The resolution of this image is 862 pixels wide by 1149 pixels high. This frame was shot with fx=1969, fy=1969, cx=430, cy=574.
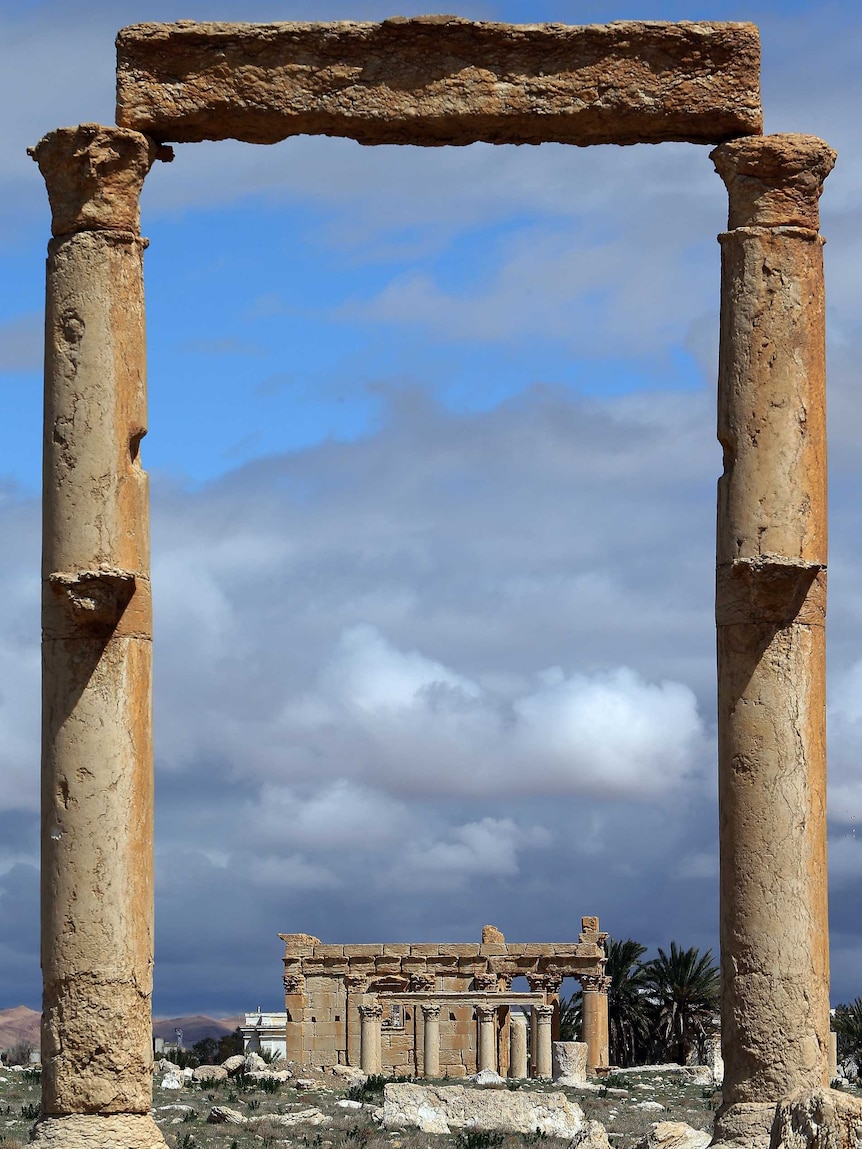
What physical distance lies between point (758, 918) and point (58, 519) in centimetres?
624

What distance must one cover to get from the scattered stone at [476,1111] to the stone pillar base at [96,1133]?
10.7 m

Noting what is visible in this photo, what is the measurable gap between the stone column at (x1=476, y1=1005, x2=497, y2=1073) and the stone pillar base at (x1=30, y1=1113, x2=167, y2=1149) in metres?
34.4

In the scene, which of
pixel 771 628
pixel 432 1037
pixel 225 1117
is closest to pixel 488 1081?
pixel 432 1037

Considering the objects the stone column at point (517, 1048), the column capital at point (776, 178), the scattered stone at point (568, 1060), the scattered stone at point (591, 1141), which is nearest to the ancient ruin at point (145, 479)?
the column capital at point (776, 178)

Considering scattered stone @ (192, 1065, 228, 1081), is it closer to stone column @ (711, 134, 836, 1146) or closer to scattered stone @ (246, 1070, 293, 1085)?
scattered stone @ (246, 1070, 293, 1085)

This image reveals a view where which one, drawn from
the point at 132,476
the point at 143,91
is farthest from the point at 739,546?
the point at 143,91

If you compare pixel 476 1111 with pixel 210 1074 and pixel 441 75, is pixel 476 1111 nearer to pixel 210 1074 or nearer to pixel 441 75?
pixel 210 1074

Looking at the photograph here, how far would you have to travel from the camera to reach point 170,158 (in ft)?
53.7

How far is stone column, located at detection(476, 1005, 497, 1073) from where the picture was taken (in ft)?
158

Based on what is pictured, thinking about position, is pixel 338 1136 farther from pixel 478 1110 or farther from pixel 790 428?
pixel 790 428

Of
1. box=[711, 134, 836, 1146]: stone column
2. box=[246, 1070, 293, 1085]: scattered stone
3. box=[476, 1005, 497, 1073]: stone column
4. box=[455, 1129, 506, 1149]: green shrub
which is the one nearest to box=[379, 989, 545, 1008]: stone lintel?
box=[476, 1005, 497, 1073]: stone column

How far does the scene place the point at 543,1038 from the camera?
48.9 metres

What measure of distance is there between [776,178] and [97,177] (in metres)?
5.43

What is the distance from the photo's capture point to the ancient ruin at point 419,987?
50.8 metres
